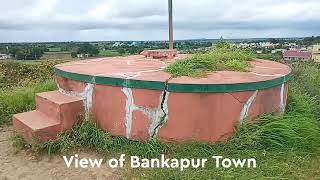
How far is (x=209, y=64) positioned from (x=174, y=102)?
119 cm

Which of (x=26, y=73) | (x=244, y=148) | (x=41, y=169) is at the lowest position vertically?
(x=41, y=169)

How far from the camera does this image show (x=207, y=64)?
5.10 m

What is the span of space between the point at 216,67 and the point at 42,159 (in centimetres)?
263

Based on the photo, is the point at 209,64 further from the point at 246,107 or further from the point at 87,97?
the point at 87,97

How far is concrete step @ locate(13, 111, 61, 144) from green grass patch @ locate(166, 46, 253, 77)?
5.38ft

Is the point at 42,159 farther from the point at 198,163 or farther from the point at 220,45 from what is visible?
the point at 220,45

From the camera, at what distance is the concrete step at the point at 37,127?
4.30m

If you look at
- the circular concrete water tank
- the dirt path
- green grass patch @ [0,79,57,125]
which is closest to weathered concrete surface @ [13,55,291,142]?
the circular concrete water tank

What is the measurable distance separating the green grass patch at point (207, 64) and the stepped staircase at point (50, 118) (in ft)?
4.42

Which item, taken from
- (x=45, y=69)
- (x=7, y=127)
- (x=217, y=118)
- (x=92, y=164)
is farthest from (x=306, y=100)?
(x=45, y=69)

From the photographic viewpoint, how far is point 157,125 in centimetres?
430

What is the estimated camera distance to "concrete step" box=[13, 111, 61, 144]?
14.1 feet

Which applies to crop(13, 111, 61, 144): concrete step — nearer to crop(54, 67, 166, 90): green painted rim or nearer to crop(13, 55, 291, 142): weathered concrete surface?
crop(13, 55, 291, 142): weathered concrete surface

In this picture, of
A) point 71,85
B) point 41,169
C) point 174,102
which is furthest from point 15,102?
point 174,102
